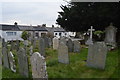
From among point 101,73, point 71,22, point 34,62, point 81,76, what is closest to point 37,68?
point 34,62

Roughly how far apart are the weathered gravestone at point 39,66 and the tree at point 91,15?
9.34 metres

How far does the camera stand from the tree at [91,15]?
13.9m

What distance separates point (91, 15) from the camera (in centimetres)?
1480

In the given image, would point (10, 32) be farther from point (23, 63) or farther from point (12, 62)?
point (23, 63)

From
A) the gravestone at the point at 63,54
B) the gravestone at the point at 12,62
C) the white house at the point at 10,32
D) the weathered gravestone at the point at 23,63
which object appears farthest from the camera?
the white house at the point at 10,32

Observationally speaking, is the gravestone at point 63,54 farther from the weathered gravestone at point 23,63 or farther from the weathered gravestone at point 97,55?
the weathered gravestone at point 23,63

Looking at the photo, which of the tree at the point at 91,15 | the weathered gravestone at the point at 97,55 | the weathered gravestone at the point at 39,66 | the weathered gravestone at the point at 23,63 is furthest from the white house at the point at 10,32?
the weathered gravestone at the point at 39,66

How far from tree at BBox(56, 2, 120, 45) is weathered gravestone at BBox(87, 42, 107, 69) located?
7.16m

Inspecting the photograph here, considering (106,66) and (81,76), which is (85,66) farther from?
(81,76)

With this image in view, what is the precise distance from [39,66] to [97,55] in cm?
277

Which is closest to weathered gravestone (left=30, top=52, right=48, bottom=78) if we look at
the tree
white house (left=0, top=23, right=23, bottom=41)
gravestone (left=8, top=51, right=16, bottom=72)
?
gravestone (left=8, top=51, right=16, bottom=72)

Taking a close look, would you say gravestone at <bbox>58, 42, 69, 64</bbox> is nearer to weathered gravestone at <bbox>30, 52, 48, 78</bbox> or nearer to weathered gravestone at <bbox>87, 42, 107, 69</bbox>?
weathered gravestone at <bbox>87, 42, 107, 69</bbox>

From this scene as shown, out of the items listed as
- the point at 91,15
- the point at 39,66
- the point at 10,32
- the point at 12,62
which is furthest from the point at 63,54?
the point at 10,32

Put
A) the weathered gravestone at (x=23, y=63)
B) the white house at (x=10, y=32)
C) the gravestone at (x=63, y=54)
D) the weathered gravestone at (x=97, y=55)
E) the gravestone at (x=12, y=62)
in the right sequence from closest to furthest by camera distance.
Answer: the weathered gravestone at (x=23, y=63), the weathered gravestone at (x=97, y=55), the gravestone at (x=12, y=62), the gravestone at (x=63, y=54), the white house at (x=10, y=32)
